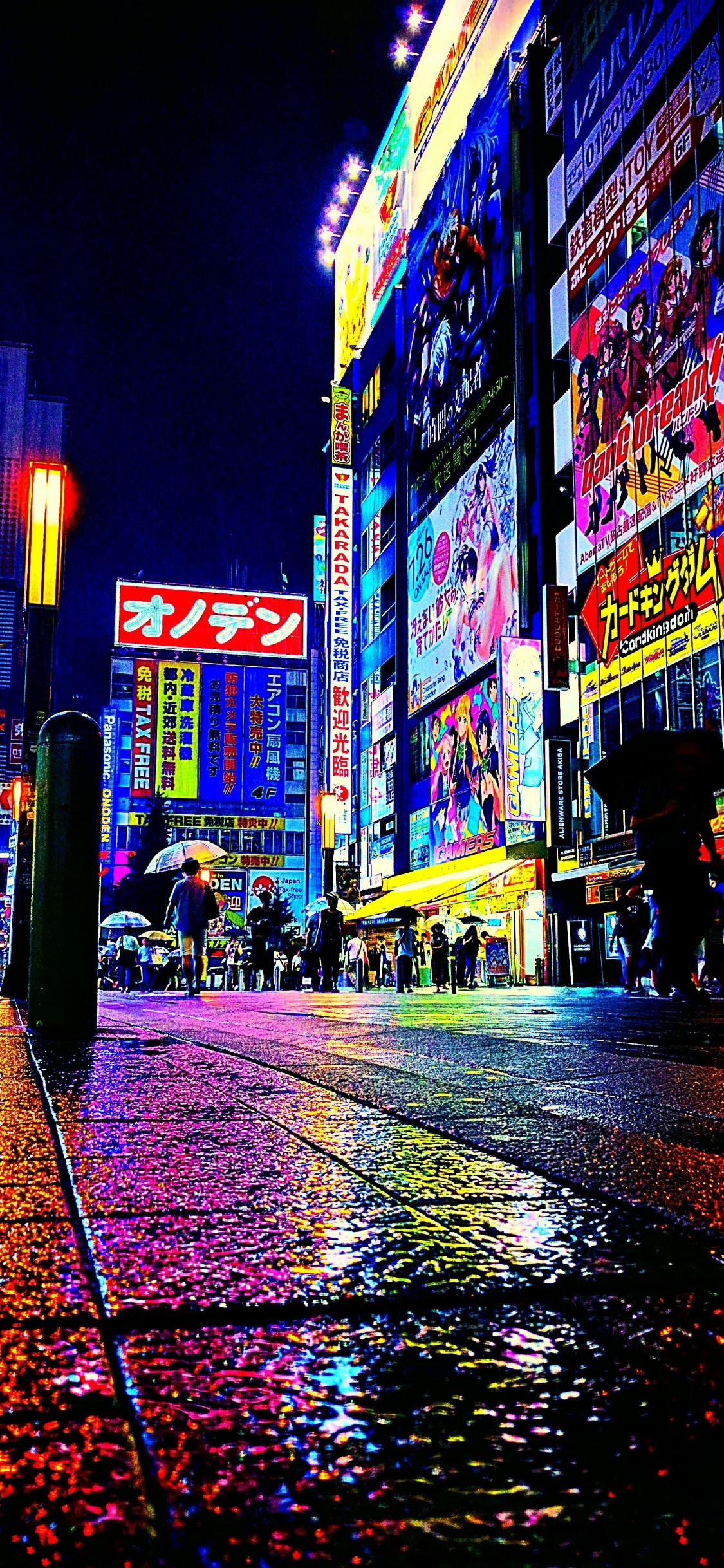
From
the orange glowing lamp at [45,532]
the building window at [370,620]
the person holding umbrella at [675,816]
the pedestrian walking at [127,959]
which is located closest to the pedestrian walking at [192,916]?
the orange glowing lamp at [45,532]

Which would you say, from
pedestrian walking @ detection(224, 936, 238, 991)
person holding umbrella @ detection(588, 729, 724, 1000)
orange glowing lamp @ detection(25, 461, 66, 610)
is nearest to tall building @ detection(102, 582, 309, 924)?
pedestrian walking @ detection(224, 936, 238, 991)

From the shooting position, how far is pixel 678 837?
7.64 meters

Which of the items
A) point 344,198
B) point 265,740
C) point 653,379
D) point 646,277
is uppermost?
point 344,198

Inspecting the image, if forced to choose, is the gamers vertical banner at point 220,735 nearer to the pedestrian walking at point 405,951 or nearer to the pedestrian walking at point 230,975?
the pedestrian walking at point 230,975

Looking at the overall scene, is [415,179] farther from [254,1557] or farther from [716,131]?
[254,1557]

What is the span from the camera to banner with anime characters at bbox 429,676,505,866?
30250 mm

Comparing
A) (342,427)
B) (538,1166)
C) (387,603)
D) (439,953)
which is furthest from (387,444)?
(538,1166)

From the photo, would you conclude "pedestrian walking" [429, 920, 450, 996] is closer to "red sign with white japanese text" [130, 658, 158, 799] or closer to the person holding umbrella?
the person holding umbrella

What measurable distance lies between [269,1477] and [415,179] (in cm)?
4879

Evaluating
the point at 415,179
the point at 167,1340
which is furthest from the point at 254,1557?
the point at 415,179

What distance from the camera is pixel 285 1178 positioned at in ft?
5.26

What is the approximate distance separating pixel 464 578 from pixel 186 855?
543 inches

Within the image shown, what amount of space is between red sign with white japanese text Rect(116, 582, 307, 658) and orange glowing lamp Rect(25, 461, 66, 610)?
63.6 meters

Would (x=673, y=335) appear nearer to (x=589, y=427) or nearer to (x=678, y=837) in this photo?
(x=589, y=427)
